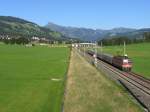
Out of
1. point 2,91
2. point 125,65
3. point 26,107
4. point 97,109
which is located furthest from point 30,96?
point 125,65

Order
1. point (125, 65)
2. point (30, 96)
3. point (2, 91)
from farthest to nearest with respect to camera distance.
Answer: point (125, 65) → point (2, 91) → point (30, 96)

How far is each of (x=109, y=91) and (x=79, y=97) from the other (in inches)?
223

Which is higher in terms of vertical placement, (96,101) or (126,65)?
(96,101)

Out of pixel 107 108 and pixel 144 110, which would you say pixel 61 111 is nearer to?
pixel 107 108

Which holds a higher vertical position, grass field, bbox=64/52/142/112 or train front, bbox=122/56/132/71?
grass field, bbox=64/52/142/112

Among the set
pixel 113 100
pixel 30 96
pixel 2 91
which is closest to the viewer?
pixel 113 100

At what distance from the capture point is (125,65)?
77.1 m

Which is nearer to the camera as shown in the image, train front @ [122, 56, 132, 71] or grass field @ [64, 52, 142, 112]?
grass field @ [64, 52, 142, 112]

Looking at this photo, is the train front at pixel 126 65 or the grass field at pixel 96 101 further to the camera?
the train front at pixel 126 65

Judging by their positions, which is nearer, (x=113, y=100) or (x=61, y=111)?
(x=61, y=111)

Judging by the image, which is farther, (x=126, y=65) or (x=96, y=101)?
(x=126, y=65)

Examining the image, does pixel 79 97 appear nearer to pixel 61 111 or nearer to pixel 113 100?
pixel 113 100

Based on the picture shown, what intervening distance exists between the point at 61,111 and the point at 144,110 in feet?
18.7

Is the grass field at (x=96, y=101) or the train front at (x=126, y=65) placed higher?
the grass field at (x=96, y=101)
